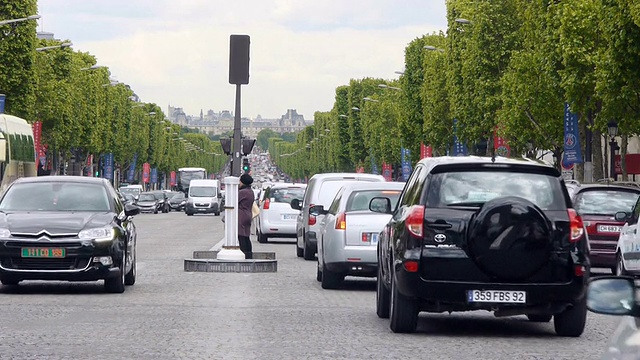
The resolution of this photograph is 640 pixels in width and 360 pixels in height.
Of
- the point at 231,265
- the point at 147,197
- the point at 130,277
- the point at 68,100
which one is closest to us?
the point at 130,277

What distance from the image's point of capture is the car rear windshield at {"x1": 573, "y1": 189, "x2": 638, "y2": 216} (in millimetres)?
25250

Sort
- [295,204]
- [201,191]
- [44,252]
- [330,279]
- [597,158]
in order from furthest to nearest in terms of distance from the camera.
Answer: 1. [201,191]
2. [597,158]
3. [295,204]
4. [330,279]
5. [44,252]

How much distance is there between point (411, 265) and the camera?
41.0ft

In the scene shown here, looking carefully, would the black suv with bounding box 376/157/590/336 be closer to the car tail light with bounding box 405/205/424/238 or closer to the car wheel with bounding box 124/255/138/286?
the car tail light with bounding box 405/205/424/238

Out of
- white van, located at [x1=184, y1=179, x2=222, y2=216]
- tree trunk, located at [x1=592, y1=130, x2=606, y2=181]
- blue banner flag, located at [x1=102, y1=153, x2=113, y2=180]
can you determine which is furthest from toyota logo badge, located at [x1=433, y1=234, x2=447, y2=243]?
blue banner flag, located at [x1=102, y1=153, x2=113, y2=180]

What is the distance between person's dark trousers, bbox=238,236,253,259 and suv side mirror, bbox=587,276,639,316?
2057 cm

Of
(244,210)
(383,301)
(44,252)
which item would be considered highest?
(244,210)

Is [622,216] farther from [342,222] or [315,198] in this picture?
[315,198]

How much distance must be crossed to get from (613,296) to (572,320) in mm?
8295

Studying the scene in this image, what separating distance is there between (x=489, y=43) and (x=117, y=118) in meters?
60.7

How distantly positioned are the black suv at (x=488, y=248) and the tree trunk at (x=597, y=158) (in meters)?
37.1

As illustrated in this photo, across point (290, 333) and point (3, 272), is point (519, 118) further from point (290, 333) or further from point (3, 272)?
point (290, 333)

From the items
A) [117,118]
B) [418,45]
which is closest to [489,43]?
[418,45]

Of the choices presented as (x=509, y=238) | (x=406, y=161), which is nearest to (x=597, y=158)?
(x=509, y=238)
